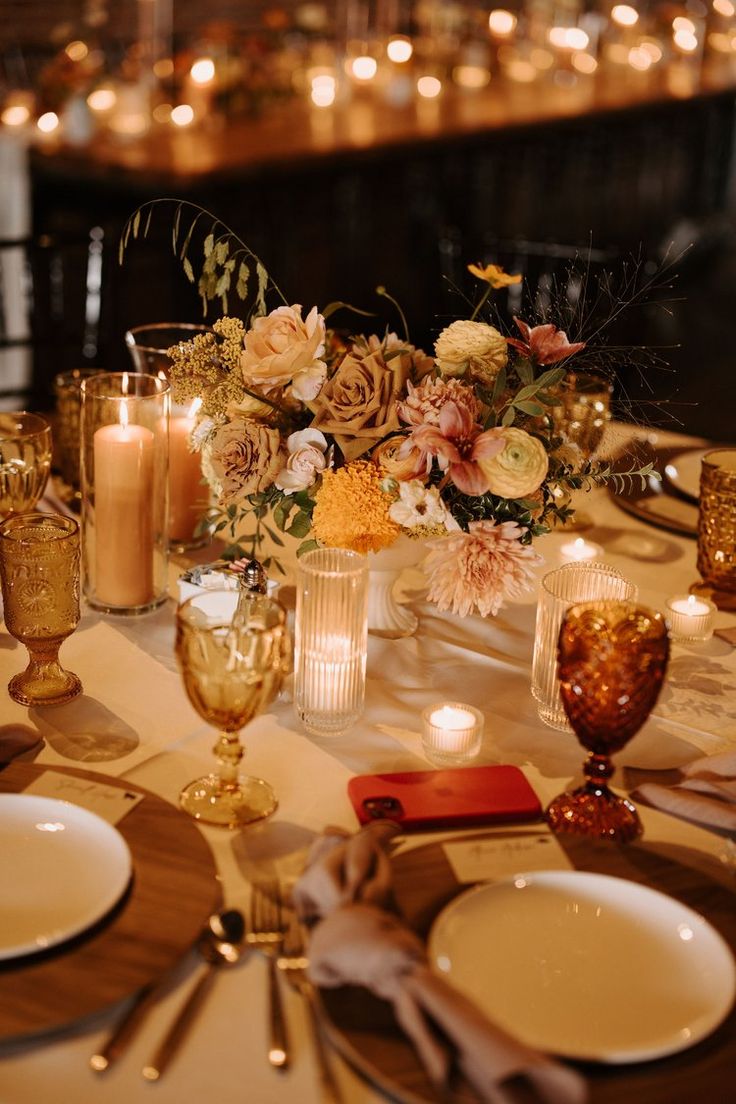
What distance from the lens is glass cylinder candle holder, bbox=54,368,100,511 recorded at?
1854 mm

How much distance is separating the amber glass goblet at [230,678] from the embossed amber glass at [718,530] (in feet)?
2.32

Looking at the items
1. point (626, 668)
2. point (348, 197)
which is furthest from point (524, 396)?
point (348, 197)

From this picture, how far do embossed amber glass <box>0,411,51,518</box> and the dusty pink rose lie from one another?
527 millimetres

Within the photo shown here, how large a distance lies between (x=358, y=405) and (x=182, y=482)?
0.47 m

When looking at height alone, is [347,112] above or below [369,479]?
above

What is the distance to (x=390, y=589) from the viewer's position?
1.57m

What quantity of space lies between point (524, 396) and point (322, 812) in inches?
18.7

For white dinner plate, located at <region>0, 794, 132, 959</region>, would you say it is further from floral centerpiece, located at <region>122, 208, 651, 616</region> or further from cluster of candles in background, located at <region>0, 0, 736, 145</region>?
cluster of candles in background, located at <region>0, 0, 736, 145</region>

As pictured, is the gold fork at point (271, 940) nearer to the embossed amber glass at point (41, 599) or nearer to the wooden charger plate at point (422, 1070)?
the wooden charger plate at point (422, 1070)

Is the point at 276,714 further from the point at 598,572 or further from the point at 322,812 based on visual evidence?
the point at 598,572

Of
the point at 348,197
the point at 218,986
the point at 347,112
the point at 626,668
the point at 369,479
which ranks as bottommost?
the point at 218,986

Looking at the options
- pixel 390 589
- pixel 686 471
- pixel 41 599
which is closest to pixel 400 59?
pixel 686 471

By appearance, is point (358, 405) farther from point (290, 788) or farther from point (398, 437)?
point (290, 788)

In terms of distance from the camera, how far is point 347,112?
216 inches
